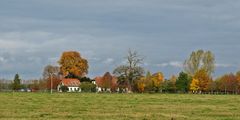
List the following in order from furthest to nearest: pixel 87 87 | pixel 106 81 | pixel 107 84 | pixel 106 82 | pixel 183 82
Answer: pixel 106 81 < pixel 106 82 < pixel 107 84 < pixel 183 82 < pixel 87 87

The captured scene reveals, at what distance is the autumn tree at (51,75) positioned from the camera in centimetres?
15325

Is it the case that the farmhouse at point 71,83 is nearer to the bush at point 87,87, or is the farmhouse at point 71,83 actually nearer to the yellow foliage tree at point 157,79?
the bush at point 87,87

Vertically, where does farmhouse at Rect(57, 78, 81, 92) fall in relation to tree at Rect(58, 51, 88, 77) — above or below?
below

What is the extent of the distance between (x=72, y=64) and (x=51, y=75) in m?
9.96

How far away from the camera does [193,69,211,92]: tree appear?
138 m

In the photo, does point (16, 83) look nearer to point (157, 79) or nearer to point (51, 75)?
point (51, 75)

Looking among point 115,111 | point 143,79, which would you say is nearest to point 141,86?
point 143,79

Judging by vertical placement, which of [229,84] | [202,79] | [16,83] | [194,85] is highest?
[202,79]

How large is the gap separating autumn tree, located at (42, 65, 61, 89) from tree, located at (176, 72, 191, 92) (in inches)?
1426

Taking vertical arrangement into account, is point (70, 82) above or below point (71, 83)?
above

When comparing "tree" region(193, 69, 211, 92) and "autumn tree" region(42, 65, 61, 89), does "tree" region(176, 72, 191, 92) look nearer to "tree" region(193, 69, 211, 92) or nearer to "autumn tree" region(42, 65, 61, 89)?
"tree" region(193, 69, 211, 92)

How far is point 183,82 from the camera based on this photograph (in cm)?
14100

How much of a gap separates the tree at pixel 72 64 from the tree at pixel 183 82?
1076 inches

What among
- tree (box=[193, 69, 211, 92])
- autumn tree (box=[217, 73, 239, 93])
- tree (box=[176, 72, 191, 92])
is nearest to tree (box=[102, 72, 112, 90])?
tree (box=[176, 72, 191, 92])
